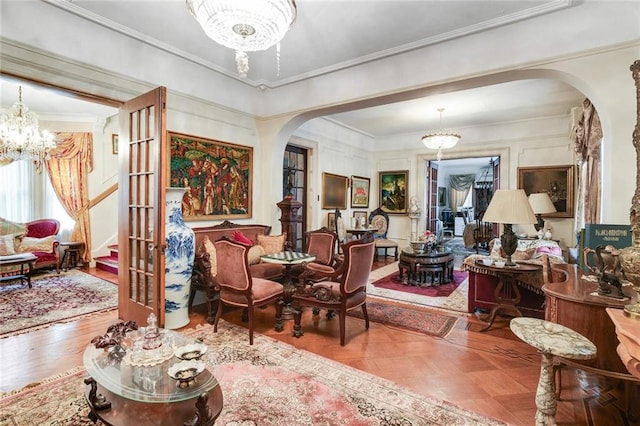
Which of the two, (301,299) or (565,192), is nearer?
(301,299)

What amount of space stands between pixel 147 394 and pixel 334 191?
593 centimetres

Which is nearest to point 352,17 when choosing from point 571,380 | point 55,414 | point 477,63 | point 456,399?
point 477,63

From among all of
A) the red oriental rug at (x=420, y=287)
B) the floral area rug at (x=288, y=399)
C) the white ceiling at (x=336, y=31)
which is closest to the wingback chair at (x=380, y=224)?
the red oriental rug at (x=420, y=287)

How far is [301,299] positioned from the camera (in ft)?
10.5

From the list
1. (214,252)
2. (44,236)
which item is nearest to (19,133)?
(44,236)

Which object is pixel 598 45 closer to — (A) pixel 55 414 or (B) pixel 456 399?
(B) pixel 456 399

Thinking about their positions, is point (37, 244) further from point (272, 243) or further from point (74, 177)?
point (272, 243)

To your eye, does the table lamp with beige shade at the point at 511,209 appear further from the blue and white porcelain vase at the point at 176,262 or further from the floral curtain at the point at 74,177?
the floral curtain at the point at 74,177

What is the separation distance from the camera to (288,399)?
2127mm

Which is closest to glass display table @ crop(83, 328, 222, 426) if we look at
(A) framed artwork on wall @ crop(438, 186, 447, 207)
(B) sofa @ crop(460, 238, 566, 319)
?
(B) sofa @ crop(460, 238, 566, 319)

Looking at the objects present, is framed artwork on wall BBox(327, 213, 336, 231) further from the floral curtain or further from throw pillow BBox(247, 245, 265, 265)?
the floral curtain

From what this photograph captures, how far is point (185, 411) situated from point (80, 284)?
490 cm

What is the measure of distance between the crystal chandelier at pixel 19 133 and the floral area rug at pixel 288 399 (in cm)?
501

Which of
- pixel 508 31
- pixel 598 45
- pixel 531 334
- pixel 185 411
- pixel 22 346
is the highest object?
pixel 508 31
